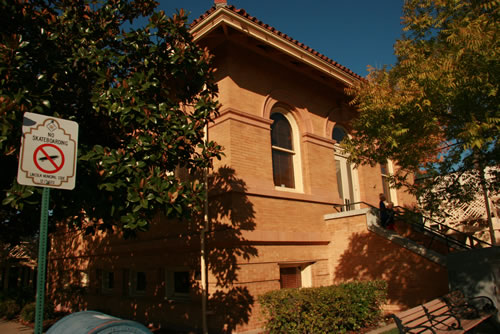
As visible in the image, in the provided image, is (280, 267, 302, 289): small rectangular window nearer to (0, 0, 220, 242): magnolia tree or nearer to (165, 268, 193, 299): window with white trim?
(165, 268, 193, 299): window with white trim

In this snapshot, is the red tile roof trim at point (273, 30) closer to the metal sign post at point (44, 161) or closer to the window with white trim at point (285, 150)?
the window with white trim at point (285, 150)

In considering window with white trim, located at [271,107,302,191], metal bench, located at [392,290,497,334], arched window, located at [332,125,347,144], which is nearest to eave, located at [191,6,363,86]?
→ window with white trim, located at [271,107,302,191]

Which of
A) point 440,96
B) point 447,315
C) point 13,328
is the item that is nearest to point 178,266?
point 447,315

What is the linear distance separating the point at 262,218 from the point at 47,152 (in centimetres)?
743

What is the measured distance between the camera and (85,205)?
21.9ft

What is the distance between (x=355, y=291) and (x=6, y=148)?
24.5 ft

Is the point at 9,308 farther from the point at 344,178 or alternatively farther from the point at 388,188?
the point at 388,188

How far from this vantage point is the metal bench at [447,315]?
6.69 meters

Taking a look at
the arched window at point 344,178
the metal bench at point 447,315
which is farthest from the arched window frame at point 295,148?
the metal bench at point 447,315

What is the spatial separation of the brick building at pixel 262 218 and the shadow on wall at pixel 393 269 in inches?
1.1

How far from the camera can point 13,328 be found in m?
13.9

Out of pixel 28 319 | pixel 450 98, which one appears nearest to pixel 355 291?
pixel 450 98

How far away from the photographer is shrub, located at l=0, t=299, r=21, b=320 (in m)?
15.9

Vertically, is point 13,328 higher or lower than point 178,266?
lower
